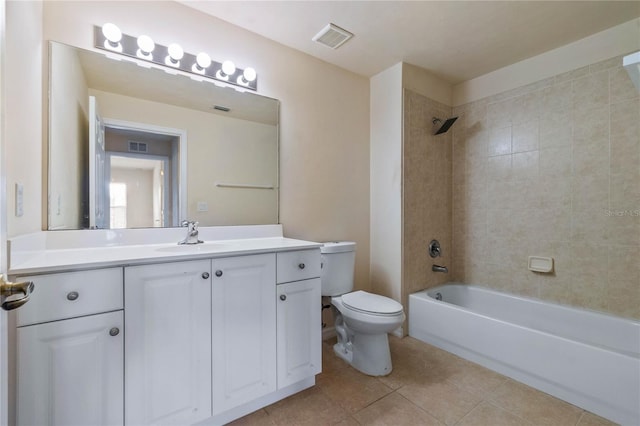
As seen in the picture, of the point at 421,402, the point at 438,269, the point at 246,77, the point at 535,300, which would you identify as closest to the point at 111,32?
the point at 246,77

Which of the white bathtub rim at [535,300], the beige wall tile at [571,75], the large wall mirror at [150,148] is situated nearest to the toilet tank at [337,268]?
the large wall mirror at [150,148]

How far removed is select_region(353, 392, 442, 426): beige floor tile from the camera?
56.3 inches

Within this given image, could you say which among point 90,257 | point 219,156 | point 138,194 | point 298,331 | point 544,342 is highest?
point 219,156

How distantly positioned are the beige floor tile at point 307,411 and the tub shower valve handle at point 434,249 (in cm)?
154

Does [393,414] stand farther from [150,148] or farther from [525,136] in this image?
[525,136]

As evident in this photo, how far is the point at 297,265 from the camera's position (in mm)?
1575

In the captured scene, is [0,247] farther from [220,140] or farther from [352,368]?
[352,368]

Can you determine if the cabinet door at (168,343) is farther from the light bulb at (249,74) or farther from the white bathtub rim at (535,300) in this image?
the white bathtub rim at (535,300)

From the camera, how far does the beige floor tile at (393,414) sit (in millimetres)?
1431

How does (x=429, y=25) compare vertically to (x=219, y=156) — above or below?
above

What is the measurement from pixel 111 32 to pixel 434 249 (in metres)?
2.73

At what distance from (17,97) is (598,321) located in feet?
10.9

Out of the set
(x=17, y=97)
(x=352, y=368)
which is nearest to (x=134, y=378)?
(x=17, y=97)

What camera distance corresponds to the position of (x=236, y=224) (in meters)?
1.90
